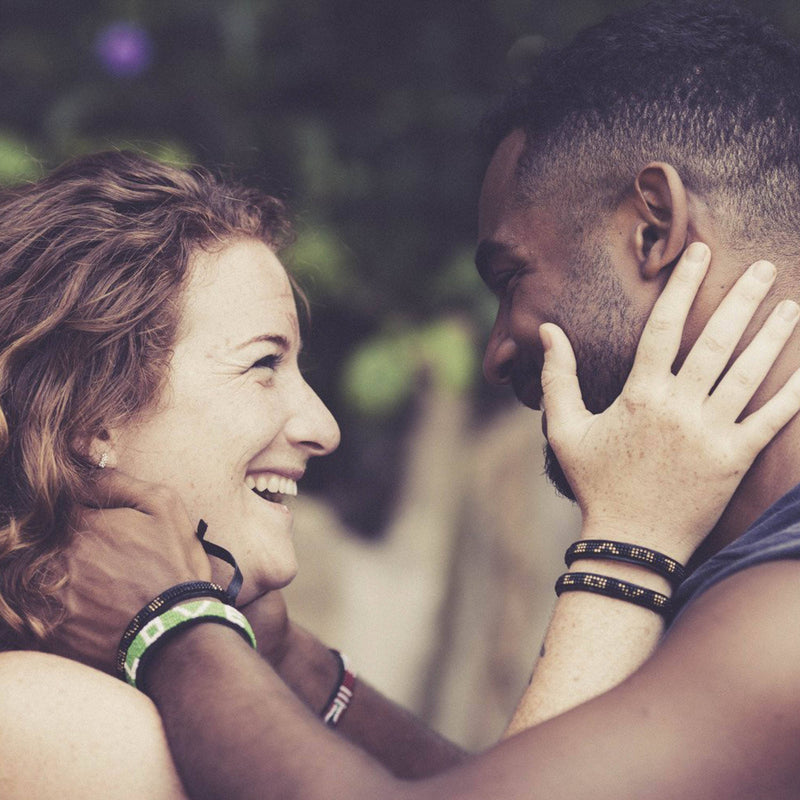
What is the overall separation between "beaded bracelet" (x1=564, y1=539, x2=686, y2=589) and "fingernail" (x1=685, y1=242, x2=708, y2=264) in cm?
57

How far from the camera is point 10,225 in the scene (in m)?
2.39

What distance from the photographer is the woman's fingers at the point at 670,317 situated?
199 cm

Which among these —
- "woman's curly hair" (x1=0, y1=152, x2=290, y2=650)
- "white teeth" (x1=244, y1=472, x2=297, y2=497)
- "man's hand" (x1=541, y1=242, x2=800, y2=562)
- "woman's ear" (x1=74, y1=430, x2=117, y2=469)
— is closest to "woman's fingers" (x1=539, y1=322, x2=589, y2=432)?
"man's hand" (x1=541, y1=242, x2=800, y2=562)

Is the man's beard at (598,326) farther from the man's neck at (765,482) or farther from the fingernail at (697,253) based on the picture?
the man's neck at (765,482)

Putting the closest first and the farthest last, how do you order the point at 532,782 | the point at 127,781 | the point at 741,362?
the point at 532,782, the point at 127,781, the point at 741,362

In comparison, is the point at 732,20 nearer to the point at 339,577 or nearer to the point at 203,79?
the point at 203,79

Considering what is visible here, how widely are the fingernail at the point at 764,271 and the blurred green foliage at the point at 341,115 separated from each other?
7.57 ft

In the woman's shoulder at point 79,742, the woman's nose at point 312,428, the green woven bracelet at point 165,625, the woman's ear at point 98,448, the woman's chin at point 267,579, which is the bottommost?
the woman's shoulder at point 79,742

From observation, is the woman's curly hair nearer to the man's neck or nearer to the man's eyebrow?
the man's eyebrow

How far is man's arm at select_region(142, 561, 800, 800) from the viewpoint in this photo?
143cm

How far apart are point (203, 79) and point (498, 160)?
2.36m

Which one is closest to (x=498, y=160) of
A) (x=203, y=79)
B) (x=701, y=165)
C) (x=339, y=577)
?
(x=701, y=165)

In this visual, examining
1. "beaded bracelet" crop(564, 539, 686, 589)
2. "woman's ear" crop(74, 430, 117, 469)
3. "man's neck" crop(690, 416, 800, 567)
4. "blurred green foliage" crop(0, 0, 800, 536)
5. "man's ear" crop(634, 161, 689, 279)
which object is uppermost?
"blurred green foliage" crop(0, 0, 800, 536)

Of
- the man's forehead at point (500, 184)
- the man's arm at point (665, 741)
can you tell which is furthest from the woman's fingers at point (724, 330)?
the man's forehead at point (500, 184)
